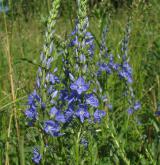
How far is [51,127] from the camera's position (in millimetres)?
1799

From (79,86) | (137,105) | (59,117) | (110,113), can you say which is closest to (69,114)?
(59,117)

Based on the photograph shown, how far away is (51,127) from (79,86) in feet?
0.72

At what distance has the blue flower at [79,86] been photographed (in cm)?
176

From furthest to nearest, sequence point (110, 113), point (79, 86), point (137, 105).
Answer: point (137, 105) < point (110, 113) < point (79, 86)

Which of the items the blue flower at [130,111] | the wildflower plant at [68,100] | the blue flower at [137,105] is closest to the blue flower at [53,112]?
the wildflower plant at [68,100]

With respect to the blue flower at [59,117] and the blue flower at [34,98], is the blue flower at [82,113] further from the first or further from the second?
the blue flower at [34,98]

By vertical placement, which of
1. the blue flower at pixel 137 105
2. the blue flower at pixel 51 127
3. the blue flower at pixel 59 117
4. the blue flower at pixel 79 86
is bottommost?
the blue flower at pixel 51 127

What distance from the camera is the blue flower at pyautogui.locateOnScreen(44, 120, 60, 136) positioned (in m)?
1.78

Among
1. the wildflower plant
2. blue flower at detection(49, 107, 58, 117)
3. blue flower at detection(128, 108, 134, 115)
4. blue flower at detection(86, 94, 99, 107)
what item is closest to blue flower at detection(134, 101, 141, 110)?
blue flower at detection(128, 108, 134, 115)

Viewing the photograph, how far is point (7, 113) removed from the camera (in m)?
2.54

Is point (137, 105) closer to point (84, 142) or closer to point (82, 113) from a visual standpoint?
point (84, 142)

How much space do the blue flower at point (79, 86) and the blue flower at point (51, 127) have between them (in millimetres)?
175

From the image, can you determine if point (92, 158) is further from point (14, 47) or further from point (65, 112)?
point (14, 47)

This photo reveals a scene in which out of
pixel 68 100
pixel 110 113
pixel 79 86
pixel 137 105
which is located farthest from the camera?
pixel 137 105
